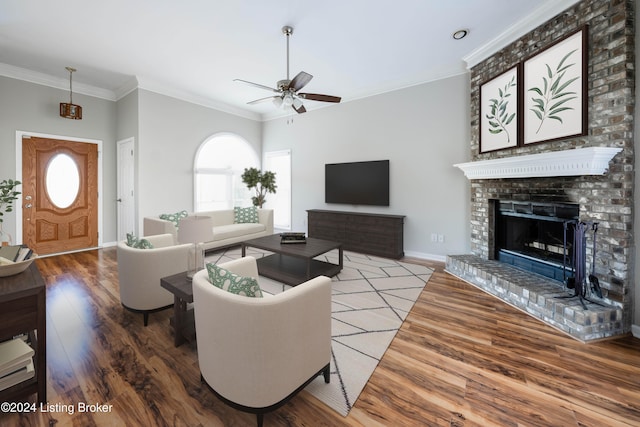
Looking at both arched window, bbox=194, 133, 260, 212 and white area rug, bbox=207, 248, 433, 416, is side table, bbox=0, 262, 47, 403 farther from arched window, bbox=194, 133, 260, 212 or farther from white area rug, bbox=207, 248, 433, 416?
arched window, bbox=194, 133, 260, 212

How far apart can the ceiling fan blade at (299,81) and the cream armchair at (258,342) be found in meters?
2.15

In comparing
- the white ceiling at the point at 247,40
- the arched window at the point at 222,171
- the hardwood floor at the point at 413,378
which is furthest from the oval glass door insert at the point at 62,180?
the hardwood floor at the point at 413,378

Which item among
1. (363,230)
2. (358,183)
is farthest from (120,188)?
(363,230)

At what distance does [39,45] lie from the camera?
3631 millimetres

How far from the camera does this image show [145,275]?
238 cm

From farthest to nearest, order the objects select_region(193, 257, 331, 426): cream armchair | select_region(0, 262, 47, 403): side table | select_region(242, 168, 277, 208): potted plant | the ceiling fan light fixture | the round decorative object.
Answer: select_region(242, 168, 277, 208): potted plant, the ceiling fan light fixture, the round decorative object, select_region(0, 262, 47, 403): side table, select_region(193, 257, 331, 426): cream armchair

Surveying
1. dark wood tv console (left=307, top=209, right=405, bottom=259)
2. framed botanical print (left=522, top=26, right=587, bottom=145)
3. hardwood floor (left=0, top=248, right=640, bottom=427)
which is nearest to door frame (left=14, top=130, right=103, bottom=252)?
hardwood floor (left=0, top=248, right=640, bottom=427)

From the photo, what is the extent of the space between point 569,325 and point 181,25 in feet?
15.9

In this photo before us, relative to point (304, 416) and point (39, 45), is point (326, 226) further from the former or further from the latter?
point (39, 45)

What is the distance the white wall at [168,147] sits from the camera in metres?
4.84

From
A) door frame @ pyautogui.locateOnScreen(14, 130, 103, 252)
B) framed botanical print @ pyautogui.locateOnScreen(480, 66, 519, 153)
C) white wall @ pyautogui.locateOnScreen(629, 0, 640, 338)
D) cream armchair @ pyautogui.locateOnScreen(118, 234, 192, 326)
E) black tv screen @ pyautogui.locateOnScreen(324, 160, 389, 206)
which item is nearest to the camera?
white wall @ pyautogui.locateOnScreen(629, 0, 640, 338)

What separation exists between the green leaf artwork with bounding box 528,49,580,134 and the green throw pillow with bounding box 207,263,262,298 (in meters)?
3.28

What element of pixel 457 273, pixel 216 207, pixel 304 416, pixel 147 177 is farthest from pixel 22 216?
pixel 457 273

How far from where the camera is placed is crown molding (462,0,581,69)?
8.82ft
